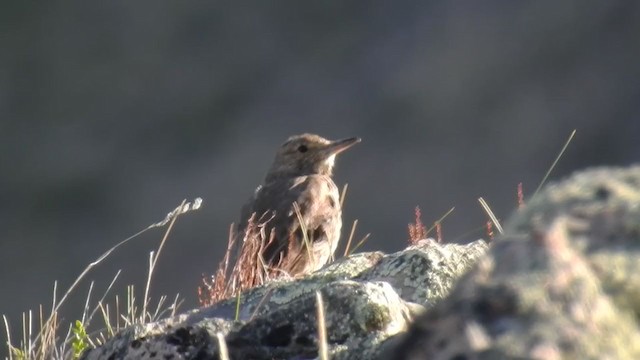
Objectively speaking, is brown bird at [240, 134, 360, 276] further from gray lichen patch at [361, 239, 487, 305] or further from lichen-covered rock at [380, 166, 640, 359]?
lichen-covered rock at [380, 166, 640, 359]

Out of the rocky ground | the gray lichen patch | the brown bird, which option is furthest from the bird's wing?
the rocky ground

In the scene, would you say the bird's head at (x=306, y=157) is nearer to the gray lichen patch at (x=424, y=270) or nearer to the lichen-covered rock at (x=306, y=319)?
the gray lichen patch at (x=424, y=270)

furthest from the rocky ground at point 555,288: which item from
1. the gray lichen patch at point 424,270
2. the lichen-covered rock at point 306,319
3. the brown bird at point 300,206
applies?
the brown bird at point 300,206

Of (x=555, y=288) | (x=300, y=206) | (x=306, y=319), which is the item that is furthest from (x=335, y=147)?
(x=555, y=288)

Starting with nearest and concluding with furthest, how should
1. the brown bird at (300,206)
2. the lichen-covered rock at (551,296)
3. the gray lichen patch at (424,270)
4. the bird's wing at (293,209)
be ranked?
the lichen-covered rock at (551,296) < the gray lichen patch at (424,270) < the brown bird at (300,206) < the bird's wing at (293,209)

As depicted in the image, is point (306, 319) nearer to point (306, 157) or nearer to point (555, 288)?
point (555, 288)

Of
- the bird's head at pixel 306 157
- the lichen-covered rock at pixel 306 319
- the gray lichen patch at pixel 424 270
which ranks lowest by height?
the lichen-covered rock at pixel 306 319
